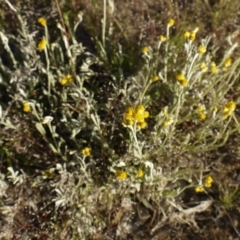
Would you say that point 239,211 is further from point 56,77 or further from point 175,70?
point 56,77

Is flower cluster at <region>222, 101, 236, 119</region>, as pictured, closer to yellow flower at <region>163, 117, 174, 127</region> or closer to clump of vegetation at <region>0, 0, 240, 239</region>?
clump of vegetation at <region>0, 0, 240, 239</region>

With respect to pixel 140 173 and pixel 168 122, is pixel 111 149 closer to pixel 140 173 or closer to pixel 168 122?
pixel 140 173

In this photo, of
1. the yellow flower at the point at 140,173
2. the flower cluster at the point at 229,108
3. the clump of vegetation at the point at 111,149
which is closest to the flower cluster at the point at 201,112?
the clump of vegetation at the point at 111,149

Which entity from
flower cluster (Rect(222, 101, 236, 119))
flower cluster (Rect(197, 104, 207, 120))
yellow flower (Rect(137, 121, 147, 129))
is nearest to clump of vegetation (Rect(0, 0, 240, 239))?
flower cluster (Rect(197, 104, 207, 120))

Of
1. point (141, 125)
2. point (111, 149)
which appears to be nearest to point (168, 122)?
point (141, 125)

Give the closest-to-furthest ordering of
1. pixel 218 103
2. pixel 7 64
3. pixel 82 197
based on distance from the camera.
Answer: pixel 82 197, pixel 218 103, pixel 7 64

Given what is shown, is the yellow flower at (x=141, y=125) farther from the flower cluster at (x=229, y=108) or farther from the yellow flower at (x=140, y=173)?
the flower cluster at (x=229, y=108)

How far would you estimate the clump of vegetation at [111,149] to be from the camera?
212 cm

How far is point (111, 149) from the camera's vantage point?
2.20 meters

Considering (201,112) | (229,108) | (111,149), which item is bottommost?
(111,149)

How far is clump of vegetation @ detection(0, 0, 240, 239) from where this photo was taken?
6.97 feet

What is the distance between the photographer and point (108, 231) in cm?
221

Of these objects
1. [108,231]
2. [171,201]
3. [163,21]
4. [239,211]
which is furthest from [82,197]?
[163,21]

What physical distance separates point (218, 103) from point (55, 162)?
3.09ft
